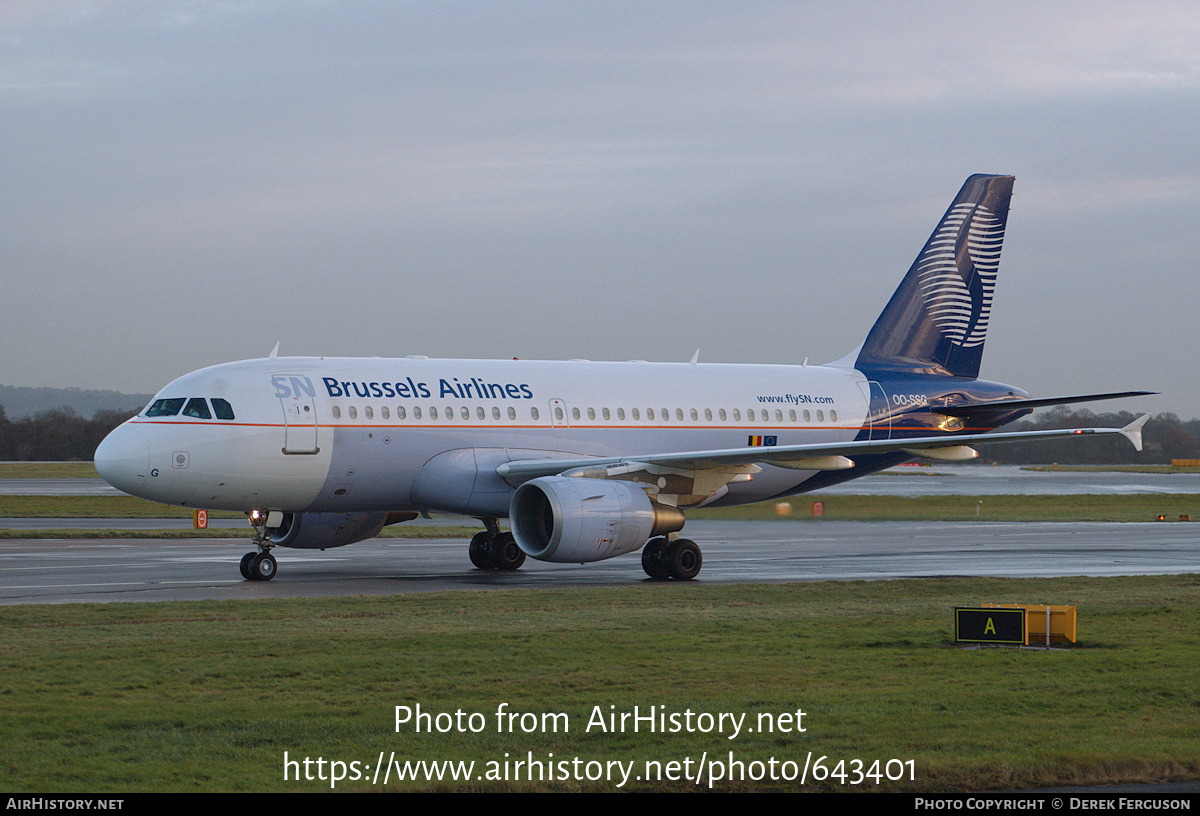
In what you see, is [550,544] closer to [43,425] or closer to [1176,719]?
[1176,719]

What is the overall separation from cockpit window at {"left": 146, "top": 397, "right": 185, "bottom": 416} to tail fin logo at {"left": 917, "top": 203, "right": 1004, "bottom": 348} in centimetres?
1763

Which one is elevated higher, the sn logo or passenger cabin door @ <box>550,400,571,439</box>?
the sn logo

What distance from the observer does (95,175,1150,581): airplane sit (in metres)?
23.0

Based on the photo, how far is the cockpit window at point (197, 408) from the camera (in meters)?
23.1

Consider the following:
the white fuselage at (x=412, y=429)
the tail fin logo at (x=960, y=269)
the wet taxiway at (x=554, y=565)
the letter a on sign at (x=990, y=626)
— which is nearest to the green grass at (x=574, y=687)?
the letter a on sign at (x=990, y=626)

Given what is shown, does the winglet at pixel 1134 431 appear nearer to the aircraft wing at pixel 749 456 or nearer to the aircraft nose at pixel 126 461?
the aircraft wing at pixel 749 456

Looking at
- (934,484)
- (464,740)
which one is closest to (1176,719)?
(464,740)

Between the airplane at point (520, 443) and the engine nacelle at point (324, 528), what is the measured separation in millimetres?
38

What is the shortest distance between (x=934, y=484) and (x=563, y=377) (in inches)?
2136

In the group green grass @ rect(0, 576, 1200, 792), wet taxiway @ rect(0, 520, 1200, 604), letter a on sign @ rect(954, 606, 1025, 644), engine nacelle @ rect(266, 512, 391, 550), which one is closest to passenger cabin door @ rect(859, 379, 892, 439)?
wet taxiway @ rect(0, 520, 1200, 604)

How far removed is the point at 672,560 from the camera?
23719mm

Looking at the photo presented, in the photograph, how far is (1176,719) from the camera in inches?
409

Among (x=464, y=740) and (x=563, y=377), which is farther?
(x=563, y=377)

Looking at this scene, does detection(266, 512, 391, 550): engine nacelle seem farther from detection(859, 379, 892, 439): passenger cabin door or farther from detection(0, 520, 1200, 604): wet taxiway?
detection(859, 379, 892, 439): passenger cabin door
